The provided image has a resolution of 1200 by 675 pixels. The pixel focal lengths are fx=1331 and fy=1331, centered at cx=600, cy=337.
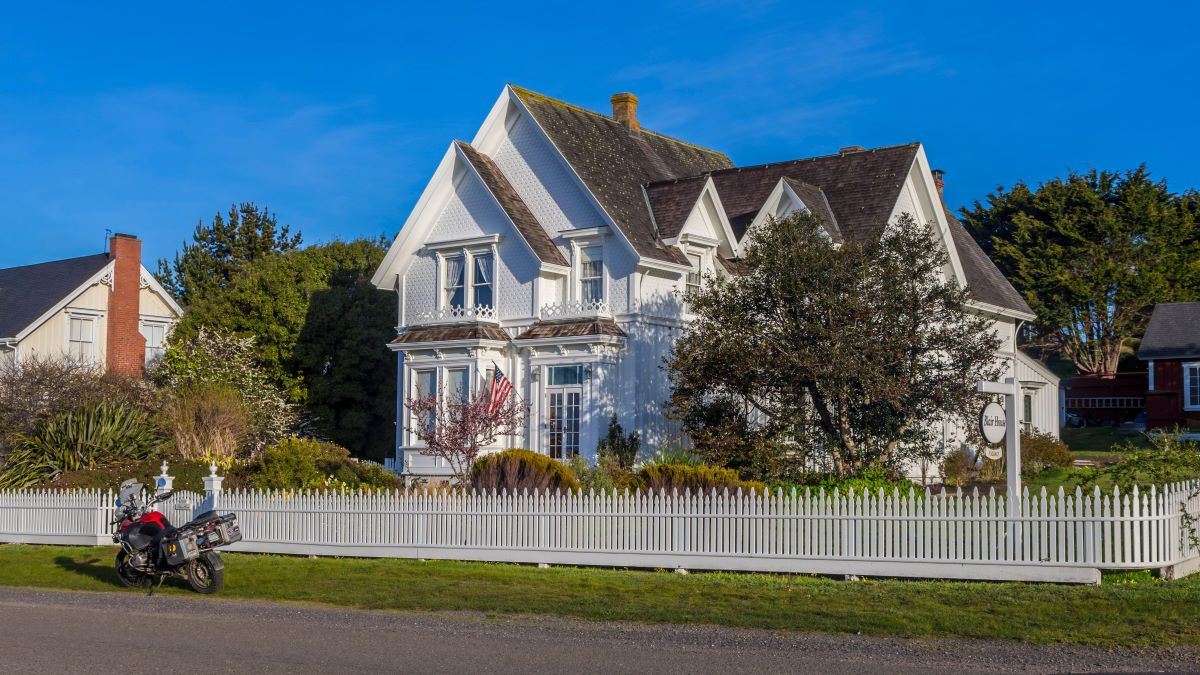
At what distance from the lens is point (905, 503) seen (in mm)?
16688

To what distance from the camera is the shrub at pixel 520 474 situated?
21828mm

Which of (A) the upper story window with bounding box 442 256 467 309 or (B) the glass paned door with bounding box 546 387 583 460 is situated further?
(A) the upper story window with bounding box 442 256 467 309

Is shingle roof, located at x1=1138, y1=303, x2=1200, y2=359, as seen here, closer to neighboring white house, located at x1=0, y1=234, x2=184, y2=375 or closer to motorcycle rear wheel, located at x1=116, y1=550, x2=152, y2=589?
neighboring white house, located at x1=0, y1=234, x2=184, y2=375

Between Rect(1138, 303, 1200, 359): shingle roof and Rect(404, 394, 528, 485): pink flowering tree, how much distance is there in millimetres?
25857

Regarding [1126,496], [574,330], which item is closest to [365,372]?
[574,330]

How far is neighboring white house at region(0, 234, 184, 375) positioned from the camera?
4369 cm

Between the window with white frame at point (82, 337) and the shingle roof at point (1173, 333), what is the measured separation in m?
35.7

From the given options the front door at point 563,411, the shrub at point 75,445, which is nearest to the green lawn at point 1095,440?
the front door at point 563,411

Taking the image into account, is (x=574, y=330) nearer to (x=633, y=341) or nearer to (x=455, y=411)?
(x=633, y=341)

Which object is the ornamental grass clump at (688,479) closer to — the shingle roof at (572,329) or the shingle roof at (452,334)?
the shingle roof at (572,329)

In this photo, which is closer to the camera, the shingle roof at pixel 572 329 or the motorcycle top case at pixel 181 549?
the motorcycle top case at pixel 181 549

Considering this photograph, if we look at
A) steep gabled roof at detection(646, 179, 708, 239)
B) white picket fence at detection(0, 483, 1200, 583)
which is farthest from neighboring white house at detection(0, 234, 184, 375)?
white picket fence at detection(0, 483, 1200, 583)

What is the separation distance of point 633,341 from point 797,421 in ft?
20.5

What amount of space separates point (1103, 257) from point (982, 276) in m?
19.3
